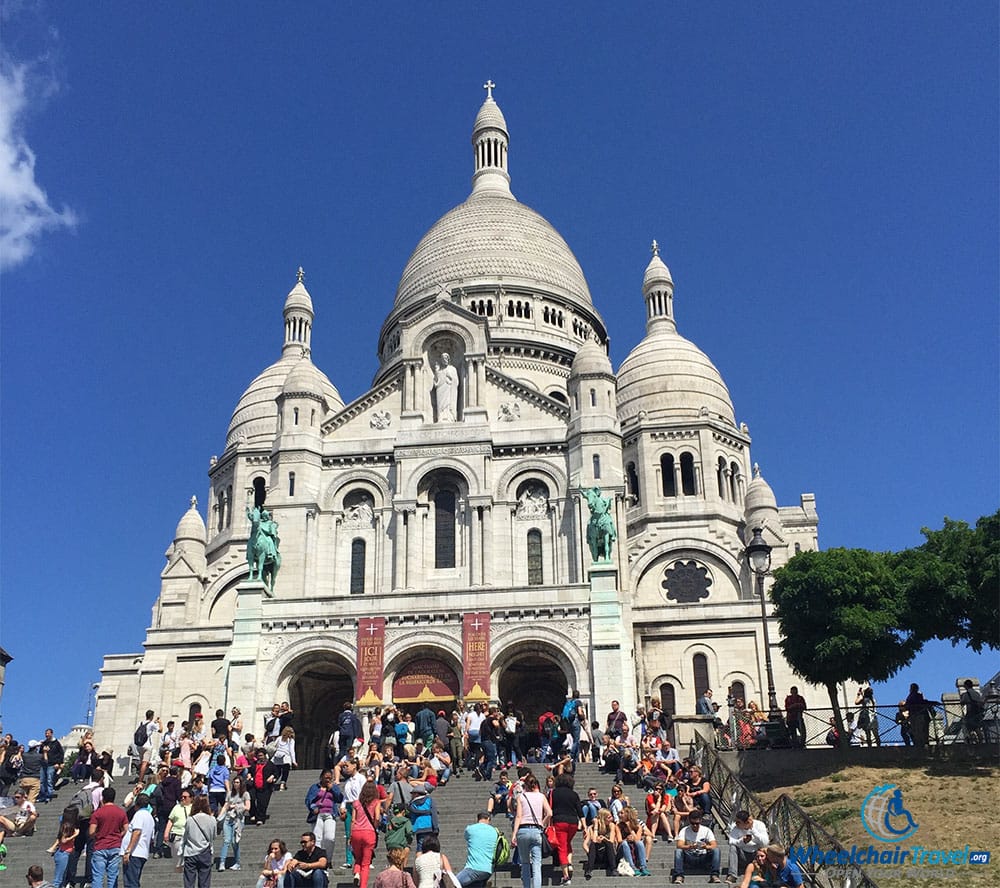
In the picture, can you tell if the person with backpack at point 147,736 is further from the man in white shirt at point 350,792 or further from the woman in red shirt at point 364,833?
the woman in red shirt at point 364,833

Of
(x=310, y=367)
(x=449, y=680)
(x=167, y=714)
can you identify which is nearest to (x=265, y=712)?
(x=449, y=680)

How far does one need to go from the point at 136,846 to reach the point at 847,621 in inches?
853

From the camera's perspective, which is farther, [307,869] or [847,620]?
[847,620]

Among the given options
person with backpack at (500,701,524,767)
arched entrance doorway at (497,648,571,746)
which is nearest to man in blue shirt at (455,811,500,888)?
person with backpack at (500,701,524,767)

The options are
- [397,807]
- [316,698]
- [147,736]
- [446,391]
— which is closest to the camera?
[397,807]

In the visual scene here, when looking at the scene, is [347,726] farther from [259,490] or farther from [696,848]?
[259,490]

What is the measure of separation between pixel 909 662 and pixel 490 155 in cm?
5386

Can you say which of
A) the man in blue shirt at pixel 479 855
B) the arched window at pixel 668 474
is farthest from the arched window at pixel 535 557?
the man in blue shirt at pixel 479 855

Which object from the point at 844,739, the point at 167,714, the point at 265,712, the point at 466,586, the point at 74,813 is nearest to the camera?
the point at 74,813

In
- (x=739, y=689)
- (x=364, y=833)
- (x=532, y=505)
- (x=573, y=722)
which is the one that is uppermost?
(x=532, y=505)

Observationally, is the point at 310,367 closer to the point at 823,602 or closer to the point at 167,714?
the point at 167,714

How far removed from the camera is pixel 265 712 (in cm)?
4031

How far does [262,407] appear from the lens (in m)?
63.2

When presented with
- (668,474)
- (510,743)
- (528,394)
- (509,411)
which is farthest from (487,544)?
(668,474)
